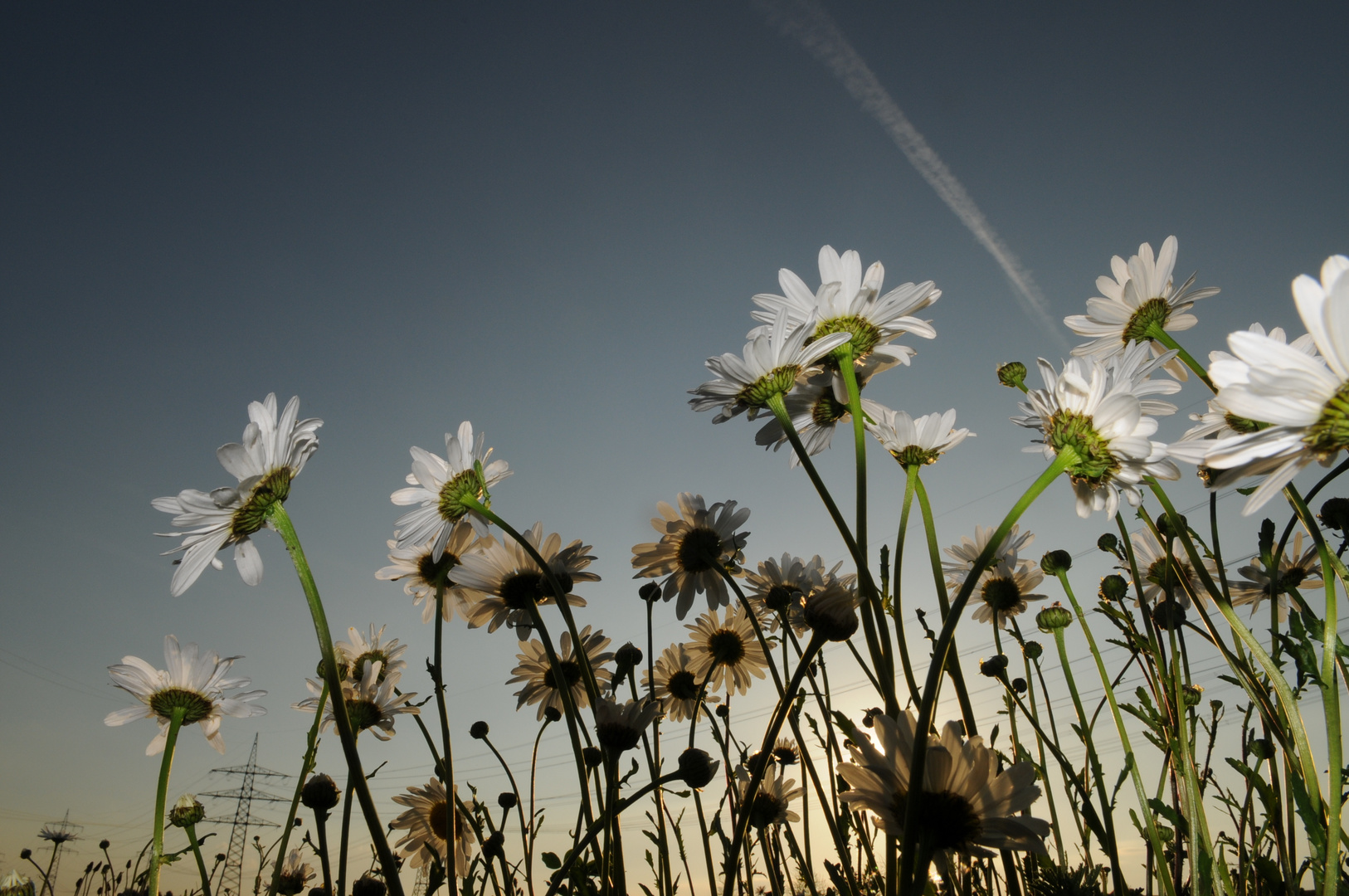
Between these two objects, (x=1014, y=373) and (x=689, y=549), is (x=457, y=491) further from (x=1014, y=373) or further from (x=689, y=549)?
(x=1014, y=373)

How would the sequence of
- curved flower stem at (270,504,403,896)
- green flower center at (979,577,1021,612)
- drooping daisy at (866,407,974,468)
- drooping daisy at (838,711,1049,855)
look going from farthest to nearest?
green flower center at (979,577,1021,612), drooping daisy at (866,407,974,468), drooping daisy at (838,711,1049,855), curved flower stem at (270,504,403,896)

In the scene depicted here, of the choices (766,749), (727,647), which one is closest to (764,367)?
(766,749)

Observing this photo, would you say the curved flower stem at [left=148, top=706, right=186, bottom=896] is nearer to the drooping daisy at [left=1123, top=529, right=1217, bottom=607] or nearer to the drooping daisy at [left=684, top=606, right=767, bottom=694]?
the drooping daisy at [left=684, top=606, right=767, bottom=694]

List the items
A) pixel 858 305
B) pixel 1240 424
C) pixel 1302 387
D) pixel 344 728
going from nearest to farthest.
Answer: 1. pixel 1302 387
2. pixel 344 728
3. pixel 1240 424
4. pixel 858 305

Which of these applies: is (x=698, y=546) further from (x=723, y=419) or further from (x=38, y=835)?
(x=38, y=835)

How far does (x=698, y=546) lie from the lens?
1.63m

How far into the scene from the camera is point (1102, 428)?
947 mm

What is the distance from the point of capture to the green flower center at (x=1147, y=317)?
1.61 metres

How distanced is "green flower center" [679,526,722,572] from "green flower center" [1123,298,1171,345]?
1094mm

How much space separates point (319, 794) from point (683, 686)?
1.10 m

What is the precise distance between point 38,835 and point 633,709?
890 cm

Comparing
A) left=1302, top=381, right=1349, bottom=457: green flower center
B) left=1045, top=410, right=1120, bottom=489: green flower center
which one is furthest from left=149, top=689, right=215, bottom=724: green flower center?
left=1302, top=381, right=1349, bottom=457: green flower center

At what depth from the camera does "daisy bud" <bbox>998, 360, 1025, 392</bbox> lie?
1812 millimetres

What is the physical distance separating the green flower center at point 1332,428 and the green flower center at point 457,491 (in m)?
1.14
